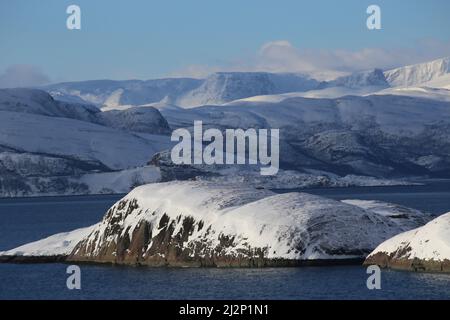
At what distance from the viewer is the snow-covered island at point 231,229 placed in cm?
8469

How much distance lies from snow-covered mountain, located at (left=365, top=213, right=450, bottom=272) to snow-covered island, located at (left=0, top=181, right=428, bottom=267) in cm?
437

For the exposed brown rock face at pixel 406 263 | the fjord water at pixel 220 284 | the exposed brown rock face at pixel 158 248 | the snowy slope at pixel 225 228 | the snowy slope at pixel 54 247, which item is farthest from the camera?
the snowy slope at pixel 54 247

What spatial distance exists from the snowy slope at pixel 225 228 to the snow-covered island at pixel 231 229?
0.06 metres

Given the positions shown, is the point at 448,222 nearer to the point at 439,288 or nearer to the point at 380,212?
the point at 439,288

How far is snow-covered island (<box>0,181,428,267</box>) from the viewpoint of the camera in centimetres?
8469

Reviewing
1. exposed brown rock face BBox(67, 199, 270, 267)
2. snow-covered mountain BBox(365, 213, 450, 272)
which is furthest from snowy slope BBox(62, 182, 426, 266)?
snow-covered mountain BBox(365, 213, 450, 272)

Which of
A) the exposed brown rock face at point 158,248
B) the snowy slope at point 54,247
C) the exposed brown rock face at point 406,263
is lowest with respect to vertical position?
the snowy slope at point 54,247

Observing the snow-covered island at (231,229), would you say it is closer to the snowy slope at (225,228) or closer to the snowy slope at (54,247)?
the snowy slope at (225,228)

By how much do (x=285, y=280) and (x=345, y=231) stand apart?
11.1 m

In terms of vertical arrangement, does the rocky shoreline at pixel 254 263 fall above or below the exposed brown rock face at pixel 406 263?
below

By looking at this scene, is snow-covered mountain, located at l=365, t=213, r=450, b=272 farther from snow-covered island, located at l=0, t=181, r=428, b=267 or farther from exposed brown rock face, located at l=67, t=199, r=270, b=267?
exposed brown rock face, located at l=67, t=199, r=270, b=267

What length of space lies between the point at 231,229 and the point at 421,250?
584 inches

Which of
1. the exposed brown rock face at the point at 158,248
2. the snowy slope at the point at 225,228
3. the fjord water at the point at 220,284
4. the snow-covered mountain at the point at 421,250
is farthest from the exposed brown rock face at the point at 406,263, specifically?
the exposed brown rock face at the point at 158,248
